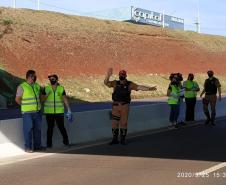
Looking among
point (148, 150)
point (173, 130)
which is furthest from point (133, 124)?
point (148, 150)

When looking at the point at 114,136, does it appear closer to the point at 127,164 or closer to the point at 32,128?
the point at 32,128

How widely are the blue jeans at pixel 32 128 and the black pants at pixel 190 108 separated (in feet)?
29.0

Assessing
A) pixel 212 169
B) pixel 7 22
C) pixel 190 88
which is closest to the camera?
pixel 212 169

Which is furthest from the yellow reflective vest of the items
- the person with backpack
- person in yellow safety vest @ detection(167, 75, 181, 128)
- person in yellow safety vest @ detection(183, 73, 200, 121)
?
person in yellow safety vest @ detection(167, 75, 181, 128)

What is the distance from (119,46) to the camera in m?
64.1

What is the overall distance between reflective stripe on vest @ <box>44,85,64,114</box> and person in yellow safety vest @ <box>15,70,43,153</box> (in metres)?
0.59

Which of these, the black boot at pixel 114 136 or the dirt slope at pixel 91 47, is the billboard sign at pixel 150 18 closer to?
the dirt slope at pixel 91 47

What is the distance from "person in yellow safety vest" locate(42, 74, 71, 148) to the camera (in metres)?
13.2

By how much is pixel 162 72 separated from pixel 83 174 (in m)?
54.9

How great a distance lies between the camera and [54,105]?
13.3m

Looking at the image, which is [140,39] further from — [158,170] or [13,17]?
[158,170]

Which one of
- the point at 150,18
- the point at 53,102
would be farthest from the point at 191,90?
the point at 150,18

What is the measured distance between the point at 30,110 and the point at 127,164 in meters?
2.80

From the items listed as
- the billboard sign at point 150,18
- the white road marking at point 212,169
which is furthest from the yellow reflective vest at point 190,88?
the billboard sign at point 150,18
